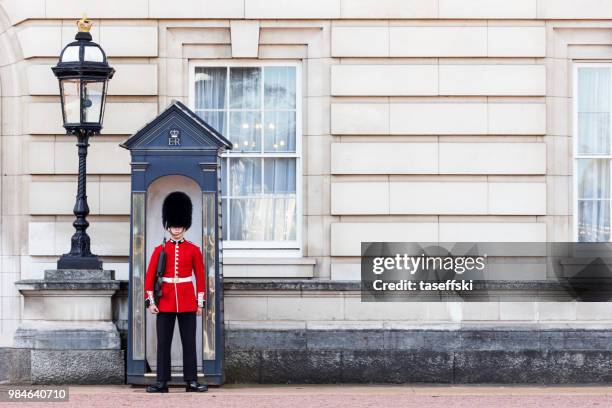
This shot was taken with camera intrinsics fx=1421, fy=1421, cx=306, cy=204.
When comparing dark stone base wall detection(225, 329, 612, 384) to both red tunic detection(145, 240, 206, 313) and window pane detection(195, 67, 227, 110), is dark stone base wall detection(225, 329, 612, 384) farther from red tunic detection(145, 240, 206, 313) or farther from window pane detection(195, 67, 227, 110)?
window pane detection(195, 67, 227, 110)

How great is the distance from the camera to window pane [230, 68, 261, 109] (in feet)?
48.7

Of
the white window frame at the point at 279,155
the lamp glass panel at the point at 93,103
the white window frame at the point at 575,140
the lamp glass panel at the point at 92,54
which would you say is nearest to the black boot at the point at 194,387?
the white window frame at the point at 279,155

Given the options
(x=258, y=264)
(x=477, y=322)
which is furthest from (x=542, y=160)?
(x=258, y=264)

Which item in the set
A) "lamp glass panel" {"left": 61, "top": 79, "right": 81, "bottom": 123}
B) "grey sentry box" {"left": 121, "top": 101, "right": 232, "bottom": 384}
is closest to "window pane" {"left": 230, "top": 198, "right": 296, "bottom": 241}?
"grey sentry box" {"left": 121, "top": 101, "right": 232, "bottom": 384}

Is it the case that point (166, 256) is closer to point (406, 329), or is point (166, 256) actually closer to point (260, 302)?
point (260, 302)

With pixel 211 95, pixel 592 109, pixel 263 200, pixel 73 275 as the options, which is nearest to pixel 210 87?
pixel 211 95

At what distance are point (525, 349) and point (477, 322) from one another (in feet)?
1.84

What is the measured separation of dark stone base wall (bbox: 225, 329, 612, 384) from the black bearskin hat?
1.48 metres

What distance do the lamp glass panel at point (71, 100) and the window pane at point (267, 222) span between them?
2.02 metres

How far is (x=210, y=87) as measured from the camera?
1487cm

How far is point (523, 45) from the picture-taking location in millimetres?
14547

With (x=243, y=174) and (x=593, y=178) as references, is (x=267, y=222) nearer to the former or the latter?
(x=243, y=174)

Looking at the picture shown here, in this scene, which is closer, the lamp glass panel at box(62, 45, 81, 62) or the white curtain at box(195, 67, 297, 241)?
the lamp glass panel at box(62, 45, 81, 62)

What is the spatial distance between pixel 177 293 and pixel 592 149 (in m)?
4.67
